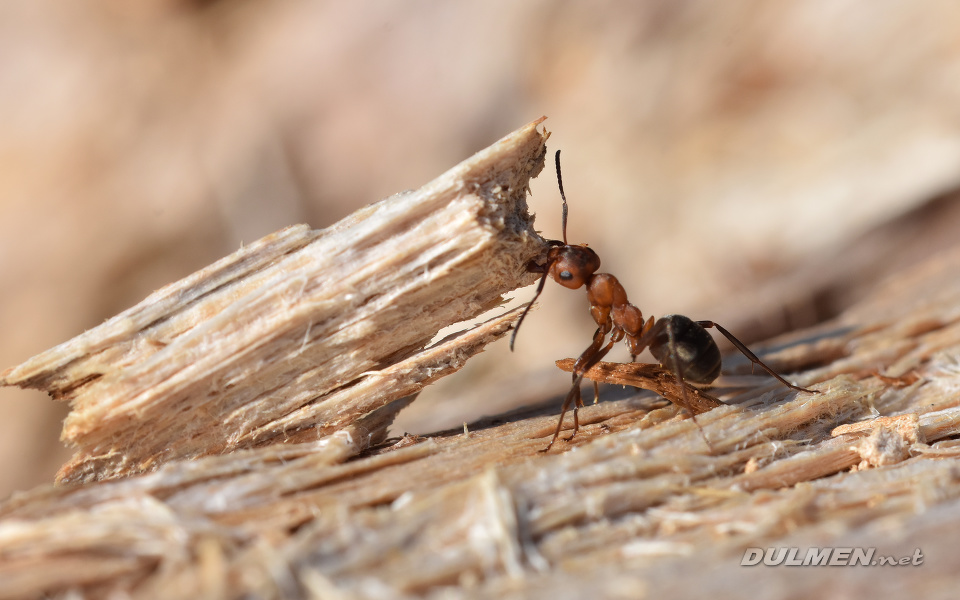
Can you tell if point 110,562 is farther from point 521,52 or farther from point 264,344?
point 521,52

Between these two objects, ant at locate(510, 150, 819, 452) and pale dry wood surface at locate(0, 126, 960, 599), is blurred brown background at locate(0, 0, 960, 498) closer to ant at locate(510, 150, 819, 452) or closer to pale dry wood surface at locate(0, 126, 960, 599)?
ant at locate(510, 150, 819, 452)

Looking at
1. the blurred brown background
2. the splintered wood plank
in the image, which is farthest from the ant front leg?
the blurred brown background

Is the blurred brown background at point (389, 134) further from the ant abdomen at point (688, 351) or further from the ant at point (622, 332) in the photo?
the ant abdomen at point (688, 351)

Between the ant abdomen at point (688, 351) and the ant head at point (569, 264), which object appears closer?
the ant abdomen at point (688, 351)

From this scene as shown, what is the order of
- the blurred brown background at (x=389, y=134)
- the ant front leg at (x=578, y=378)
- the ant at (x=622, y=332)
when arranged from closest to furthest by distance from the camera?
the ant front leg at (x=578, y=378) → the ant at (x=622, y=332) → the blurred brown background at (x=389, y=134)

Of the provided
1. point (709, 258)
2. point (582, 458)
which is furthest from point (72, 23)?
point (582, 458)

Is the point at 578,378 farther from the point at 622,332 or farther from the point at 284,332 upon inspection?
the point at 284,332

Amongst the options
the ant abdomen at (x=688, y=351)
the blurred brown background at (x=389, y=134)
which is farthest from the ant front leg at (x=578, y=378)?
the blurred brown background at (x=389, y=134)
